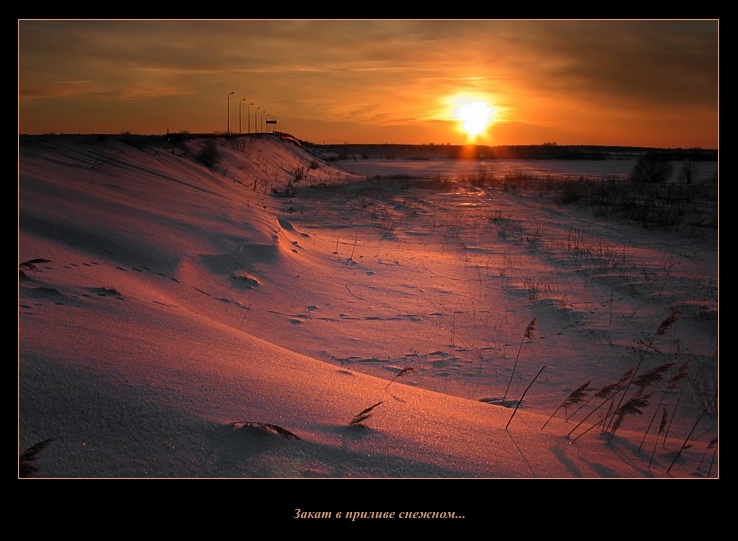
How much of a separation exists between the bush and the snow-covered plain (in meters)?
14.4

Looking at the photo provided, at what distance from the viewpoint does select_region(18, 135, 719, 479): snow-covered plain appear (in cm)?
225

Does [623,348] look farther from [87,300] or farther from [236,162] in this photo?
[236,162]

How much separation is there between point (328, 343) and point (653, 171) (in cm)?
2236

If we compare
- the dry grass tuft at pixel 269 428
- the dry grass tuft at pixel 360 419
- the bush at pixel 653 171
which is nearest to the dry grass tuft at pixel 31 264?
the dry grass tuft at pixel 269 428

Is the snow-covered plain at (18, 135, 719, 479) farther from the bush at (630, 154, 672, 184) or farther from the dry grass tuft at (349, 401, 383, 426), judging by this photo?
the bush at (630, 154, 672, 184)

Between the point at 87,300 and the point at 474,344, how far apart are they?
118 inches

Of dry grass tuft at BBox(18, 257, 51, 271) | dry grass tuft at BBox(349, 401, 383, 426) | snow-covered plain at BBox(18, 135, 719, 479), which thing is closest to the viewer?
snow-covered plain at BBox(18, 135, 719, 479)

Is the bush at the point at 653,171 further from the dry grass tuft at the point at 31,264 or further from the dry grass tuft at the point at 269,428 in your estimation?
the dry grass tuft at the point at 269,428

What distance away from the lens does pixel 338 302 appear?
5574 millimetres

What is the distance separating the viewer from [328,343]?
4371 millimetres

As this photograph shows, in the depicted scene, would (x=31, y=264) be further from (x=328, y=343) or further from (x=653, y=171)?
(x=653, y=171)

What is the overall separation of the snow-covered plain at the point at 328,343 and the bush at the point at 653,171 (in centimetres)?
1440

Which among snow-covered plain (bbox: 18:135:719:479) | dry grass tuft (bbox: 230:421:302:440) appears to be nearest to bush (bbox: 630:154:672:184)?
snow-covered plain (bbox: 18:135:719:479)
